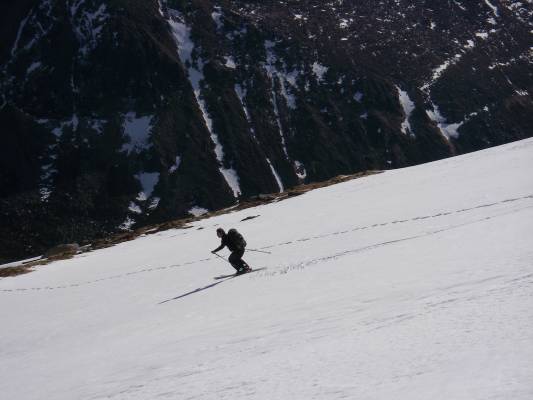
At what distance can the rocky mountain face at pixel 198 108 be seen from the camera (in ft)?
503

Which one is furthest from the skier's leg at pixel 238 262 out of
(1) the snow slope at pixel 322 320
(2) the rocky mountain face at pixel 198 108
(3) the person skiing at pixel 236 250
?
(2) the rocky mountain face at pixel 198 108

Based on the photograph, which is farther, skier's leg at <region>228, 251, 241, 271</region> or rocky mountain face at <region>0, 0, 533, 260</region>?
rocky mountain face at <region>0, 0, 533, 260</region>

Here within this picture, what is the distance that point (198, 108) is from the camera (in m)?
173

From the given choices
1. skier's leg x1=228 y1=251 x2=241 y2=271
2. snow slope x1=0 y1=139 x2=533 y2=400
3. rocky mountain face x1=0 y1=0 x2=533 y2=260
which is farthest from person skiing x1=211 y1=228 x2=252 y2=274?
rocky mountain face x1=0 y1=0 x2=533 y2=260

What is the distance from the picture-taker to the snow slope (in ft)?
17.8

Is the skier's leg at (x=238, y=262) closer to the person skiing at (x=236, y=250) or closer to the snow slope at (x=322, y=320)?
the person skiing at (x=236, y=250)

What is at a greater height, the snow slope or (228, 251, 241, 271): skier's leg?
(228, 251, 241, 271): skier's leg

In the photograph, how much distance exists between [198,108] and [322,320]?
556 ft

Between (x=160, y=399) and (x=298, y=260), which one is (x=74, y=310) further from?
(x=160, y=399)

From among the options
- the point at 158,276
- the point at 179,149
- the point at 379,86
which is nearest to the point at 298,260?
the point at 158,276

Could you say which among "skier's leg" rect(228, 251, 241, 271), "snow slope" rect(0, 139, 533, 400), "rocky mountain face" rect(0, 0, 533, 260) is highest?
"rocky mountain face" rect(0, 0, 533, 260)

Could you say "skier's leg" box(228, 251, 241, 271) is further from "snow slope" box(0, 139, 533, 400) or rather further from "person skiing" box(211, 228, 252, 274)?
"snow slope" box(0, 139, 533, 400)

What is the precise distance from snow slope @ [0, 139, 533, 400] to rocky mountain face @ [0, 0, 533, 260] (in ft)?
416

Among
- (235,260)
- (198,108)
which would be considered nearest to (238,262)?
(235,260)
